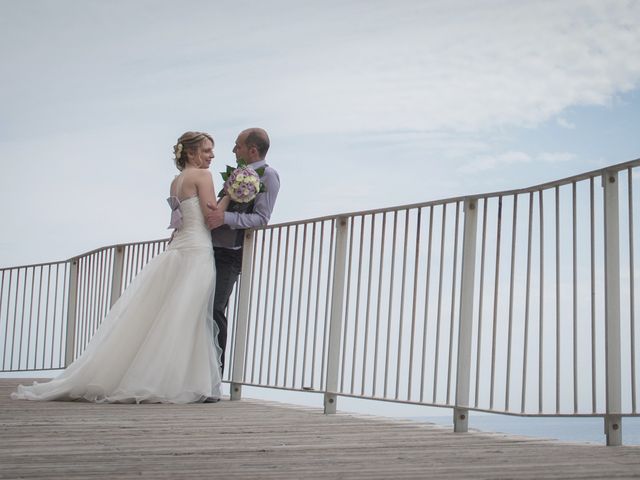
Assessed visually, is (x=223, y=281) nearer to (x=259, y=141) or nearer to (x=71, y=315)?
(x=259, y=141)

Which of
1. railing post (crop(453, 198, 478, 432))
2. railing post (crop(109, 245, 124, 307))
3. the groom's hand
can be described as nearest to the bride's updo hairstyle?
the groom's hand

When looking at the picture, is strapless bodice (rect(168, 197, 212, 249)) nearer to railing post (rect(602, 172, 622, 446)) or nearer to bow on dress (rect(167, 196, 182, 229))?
bow on dress (rect(167, 196, 182, 229))

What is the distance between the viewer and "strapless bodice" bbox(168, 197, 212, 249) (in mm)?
7113

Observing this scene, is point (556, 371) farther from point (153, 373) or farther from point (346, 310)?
point (153, 373)

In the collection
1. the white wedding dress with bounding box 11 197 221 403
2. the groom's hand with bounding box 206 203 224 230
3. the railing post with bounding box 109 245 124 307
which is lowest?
the white wedding dress with bounding box 11 197 221 403

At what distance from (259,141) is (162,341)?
169 centimetres

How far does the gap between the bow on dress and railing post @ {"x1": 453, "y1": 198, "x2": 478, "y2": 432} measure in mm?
2584

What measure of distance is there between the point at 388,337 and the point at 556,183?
1.54 m

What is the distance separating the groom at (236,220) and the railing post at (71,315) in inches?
151

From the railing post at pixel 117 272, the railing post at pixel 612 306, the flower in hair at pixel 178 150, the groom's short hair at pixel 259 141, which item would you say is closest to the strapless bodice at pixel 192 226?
the flower in hair at pixel 178 150

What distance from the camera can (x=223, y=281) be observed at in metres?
7.28

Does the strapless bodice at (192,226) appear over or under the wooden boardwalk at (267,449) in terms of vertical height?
over

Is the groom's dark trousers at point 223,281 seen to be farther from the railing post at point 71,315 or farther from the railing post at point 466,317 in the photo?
the railing post at point 71,315

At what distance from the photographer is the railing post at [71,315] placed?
1064cm
